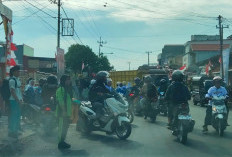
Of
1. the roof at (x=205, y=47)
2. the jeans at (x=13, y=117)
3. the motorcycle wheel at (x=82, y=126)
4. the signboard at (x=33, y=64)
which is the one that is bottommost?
the motorcycle wheel at (x=82, y=126)

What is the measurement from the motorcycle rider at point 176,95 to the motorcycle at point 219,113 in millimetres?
1387

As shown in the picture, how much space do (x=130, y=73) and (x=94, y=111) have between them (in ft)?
71.7

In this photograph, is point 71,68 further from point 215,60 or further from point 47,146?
point 47,146

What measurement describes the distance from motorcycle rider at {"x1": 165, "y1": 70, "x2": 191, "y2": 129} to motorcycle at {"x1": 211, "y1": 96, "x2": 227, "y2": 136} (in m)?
1.39

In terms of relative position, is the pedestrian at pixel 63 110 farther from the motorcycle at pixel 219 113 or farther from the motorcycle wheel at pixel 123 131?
the motorcycle at pixel 219 113

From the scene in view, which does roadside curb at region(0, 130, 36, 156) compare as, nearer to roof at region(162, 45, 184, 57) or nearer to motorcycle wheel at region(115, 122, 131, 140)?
motorcycle wheel at region(115, 122, 131, 140)

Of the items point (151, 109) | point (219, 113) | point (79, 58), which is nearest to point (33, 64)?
point (79, 58)

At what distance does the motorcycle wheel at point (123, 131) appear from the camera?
9.95 m

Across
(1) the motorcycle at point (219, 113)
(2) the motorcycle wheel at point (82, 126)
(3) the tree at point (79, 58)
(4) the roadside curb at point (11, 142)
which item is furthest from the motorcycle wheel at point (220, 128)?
(3) the tree at point (79, 58)

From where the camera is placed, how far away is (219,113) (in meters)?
10.9

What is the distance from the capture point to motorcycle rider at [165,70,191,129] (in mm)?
10000

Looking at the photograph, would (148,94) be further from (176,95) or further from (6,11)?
(6,11)

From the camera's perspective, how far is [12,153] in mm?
8289

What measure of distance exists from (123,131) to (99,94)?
1.27 meters
